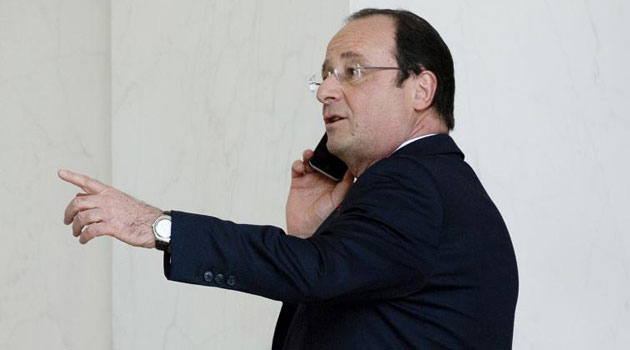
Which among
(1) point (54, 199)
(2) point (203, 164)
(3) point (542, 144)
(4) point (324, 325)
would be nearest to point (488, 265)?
(4) point (324, 325)

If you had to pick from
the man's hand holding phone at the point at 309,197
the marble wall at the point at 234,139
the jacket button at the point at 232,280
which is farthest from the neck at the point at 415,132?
the marble wall at the point at 234,139

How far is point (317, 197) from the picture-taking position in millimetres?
3607

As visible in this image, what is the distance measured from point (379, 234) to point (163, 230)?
0.47 m

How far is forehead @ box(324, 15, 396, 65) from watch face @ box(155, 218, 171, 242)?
2.51 feet

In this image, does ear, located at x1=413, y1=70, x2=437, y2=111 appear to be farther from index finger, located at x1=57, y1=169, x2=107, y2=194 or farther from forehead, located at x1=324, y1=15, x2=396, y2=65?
index finger, located at x1=57, y1=169, x2=107, y2=194

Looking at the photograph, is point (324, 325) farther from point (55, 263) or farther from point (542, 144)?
point (55, 263)

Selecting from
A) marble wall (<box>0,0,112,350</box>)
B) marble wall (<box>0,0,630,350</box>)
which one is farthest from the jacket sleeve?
marble wall (<box>0,0,112,350</box>)

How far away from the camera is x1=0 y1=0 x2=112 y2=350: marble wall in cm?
541

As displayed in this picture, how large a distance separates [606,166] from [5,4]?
2.71 meters

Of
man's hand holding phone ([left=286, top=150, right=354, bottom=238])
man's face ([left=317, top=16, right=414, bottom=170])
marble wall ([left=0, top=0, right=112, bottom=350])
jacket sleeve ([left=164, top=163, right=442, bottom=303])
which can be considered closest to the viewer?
jacket sleeve ([left=164, top=163, right=442, bottom=303])

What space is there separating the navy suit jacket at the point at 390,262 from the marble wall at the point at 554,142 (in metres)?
1.46

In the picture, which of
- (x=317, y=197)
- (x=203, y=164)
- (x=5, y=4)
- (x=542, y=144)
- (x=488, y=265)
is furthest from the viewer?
(x=5, y=4)

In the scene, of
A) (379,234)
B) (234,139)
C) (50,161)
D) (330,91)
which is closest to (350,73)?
(330,91)

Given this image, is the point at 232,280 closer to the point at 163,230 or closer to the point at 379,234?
the point at 163,230
